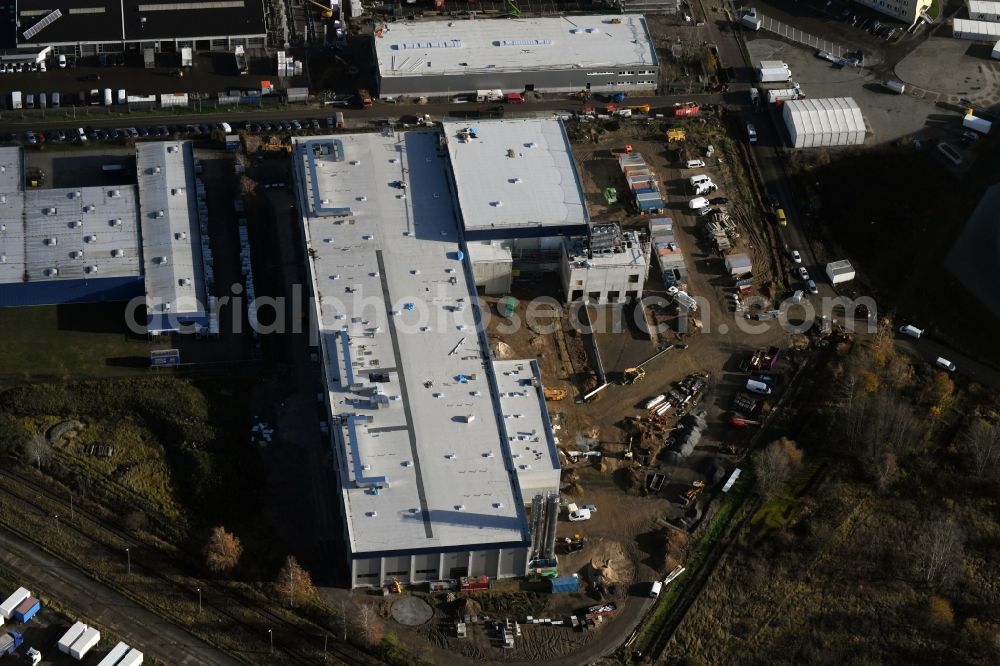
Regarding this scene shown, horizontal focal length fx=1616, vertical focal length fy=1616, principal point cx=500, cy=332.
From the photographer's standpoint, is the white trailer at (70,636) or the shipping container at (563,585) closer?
the white trailer at (70,636)

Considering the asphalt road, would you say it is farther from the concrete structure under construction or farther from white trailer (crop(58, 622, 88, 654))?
the concrete structure under construction

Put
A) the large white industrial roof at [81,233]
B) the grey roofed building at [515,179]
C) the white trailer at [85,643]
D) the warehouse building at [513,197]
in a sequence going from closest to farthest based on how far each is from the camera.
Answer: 1. the white trailer at [85,643]
2. the large white industrial roof at [81,233]
3. the warehouse building at [513,197]
4. the grey roofed building at [515,179]

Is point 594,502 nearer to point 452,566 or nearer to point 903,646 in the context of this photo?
point 452,566

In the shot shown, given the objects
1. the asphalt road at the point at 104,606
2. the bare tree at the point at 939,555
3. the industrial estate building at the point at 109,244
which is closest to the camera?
the asphalt road at the point at 104,606

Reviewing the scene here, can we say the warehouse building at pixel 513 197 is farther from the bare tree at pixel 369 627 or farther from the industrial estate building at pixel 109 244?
the bare tree at pixel 369 627

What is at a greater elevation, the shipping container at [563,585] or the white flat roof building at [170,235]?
the white flat roof building at [170,235]

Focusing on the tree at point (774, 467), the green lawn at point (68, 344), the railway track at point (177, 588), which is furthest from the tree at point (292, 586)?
the tree at point (774, 467)

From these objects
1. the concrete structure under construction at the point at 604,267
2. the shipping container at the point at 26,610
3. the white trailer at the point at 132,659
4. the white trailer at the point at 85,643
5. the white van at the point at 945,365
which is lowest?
the white trailer at the point at 132,659
